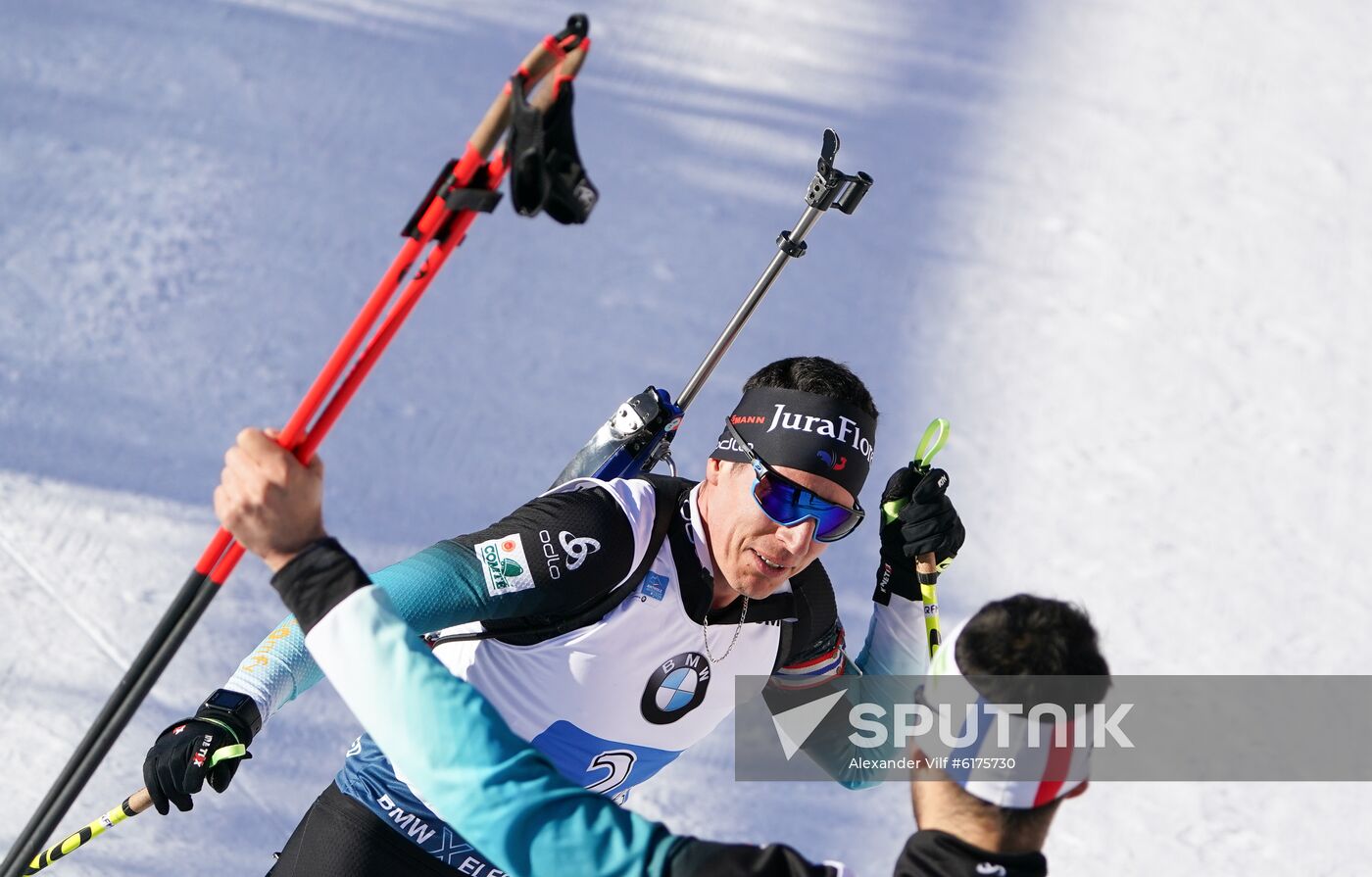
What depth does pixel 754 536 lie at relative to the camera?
8.82ft

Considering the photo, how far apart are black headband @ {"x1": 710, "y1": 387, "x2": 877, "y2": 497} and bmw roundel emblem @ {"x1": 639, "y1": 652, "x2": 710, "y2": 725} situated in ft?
1.33

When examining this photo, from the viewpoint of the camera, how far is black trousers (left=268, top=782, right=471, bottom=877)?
2637 mm

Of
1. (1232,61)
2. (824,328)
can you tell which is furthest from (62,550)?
(1232,61)

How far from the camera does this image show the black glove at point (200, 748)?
8.17ft


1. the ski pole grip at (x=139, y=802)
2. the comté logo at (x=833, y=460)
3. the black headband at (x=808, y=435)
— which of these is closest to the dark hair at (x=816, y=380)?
the black headband at (x=808, y=435)

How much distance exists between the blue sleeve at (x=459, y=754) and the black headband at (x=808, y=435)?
116cm

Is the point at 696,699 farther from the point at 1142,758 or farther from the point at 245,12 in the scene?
the point at 245,12

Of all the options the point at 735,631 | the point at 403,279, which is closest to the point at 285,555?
the point at 403,279

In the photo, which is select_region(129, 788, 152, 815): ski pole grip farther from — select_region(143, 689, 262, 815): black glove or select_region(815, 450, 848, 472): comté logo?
select_region(815, 450, 848, 472): comté logo

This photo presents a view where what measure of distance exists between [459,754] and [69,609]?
116 inches

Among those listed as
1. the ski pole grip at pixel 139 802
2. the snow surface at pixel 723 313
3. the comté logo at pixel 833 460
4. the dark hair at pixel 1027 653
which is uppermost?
the snow surface at pixel 723 313

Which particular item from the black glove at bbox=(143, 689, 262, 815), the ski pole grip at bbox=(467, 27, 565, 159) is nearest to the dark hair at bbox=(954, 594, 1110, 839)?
the ski pole grip at bbox=(467, 27, 565, 159)

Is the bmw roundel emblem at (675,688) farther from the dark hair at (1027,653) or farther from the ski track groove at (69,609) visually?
the ski track groove at (69,609)

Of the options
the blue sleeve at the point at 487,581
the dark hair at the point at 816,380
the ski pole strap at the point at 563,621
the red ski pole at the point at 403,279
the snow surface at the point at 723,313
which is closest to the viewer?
the red ski pole at the point at 403,279
